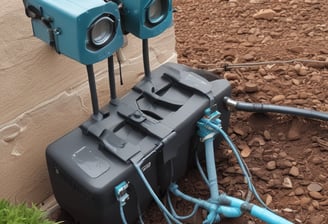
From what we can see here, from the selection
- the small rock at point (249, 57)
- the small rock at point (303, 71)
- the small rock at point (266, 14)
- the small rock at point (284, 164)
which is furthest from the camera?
the small rock at point (266, 14)

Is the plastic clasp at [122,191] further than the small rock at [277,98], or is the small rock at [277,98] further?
the small rock at [277,98]

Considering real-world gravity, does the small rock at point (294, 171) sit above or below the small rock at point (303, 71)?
below

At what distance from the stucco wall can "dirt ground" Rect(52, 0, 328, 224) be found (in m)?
0.43

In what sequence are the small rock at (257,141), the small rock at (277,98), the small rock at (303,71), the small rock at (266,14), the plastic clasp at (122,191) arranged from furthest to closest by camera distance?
the small rock at (266,14) → the small rock at (303,71) → the small rock at (277,98) → the small rock at (257,141) → the plastic clasp at (122,191)

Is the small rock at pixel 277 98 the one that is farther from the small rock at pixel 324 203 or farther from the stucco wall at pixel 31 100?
the stucco wall at pixel 31 100

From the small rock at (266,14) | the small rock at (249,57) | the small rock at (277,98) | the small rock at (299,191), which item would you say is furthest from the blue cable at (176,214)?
the small rock at (266,14)

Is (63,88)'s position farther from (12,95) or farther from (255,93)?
(255,93)

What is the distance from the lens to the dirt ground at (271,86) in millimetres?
1776

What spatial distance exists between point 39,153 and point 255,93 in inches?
38.1

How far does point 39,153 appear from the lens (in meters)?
1.69

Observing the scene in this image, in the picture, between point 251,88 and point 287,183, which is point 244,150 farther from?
point 251,88

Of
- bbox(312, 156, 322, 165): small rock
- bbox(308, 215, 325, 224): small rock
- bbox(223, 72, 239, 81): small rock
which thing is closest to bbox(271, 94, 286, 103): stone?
bbox(223, 72, 239, 81): small rock

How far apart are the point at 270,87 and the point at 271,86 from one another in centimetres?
1

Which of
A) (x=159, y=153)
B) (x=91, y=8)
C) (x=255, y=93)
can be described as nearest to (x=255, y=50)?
(x=255, y=93)
